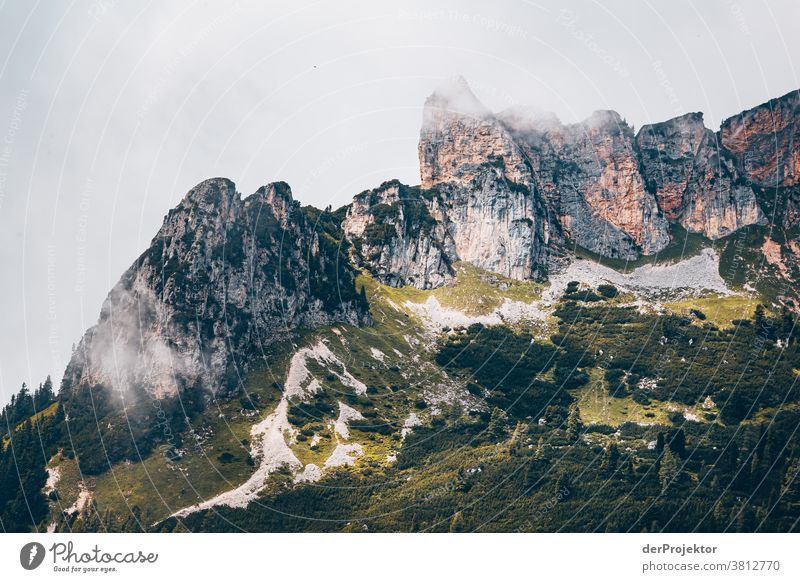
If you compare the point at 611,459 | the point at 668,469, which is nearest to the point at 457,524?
the point at 611,459

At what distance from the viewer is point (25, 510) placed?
173000 mm

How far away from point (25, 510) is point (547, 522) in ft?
364

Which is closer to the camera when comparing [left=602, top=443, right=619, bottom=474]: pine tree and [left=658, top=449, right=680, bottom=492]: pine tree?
[left=658, top=449, right=680, bottom=492]: pine tree
